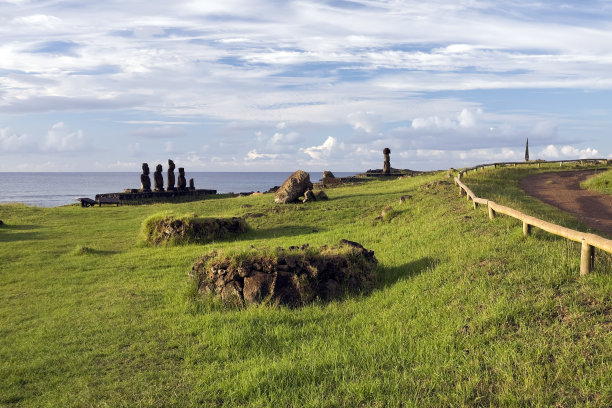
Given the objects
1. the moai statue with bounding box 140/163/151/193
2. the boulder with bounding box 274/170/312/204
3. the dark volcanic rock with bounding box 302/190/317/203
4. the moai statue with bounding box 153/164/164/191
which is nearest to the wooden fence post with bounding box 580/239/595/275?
the dark volcanic rock with bounding box 302/190/317/203

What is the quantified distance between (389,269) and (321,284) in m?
2.22

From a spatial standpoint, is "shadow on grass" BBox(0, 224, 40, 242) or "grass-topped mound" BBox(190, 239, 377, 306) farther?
"shadow on grass" BBox(0, 224, 40, 242)

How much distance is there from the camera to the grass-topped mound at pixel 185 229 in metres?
21.5

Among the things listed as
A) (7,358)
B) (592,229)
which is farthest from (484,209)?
(7,358)

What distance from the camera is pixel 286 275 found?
10977 millimetres

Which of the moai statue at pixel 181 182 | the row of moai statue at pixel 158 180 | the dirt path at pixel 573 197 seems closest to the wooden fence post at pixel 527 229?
the dirt path at pixel 573 197

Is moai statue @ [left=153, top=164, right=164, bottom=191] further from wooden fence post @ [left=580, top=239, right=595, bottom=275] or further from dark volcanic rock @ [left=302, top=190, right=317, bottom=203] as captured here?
wooden fence post @ [left=580, top=239, right=595, bottom=275]

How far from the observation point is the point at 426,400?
602cm

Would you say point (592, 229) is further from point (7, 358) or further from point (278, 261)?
point (7, 358)

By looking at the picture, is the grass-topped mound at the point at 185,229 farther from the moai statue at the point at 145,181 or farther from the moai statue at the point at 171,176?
the moai statue at the point at 171,176

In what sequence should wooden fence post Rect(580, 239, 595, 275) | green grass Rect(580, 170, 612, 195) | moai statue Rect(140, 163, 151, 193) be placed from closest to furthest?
wooden fence post Rect(580, 239, 595, 275), green grass Rect(580, 170, 612, 195), moai statue Rect(140, 163, 151, 193)

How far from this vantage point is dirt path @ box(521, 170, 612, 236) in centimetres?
1856

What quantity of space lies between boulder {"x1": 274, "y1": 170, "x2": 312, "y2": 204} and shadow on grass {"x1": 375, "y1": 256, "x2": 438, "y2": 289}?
18919 mm

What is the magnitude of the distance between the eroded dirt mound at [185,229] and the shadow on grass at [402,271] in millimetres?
11593
